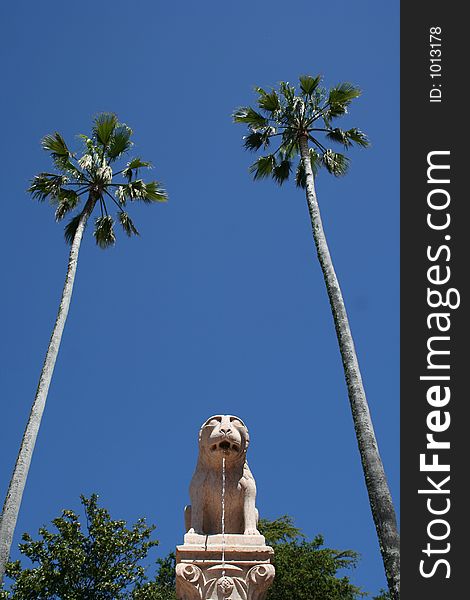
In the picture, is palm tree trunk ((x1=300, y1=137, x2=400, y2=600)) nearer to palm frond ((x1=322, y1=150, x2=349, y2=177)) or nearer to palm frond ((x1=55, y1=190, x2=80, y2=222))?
palm frond ((x1=322, y1=150, x2=349, y2=177))

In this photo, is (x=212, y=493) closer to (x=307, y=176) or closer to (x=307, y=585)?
(x=307, y=176)

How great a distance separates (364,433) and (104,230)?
10.7 meters

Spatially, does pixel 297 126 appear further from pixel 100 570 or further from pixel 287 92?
pixel 100 570

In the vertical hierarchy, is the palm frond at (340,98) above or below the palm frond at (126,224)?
above

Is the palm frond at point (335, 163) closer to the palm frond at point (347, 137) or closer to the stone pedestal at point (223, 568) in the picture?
the palm frond at point (347, 137)

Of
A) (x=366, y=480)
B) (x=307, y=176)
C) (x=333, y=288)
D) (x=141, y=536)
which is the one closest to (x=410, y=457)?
(x=366, y=480)

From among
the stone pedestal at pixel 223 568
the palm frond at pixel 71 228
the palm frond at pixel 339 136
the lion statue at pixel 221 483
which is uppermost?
the palm frond at pixel 339 136

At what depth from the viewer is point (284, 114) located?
18.7 meters

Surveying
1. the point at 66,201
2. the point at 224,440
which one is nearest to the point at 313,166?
the point at 66,201

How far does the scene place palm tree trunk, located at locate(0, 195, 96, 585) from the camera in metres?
12.0

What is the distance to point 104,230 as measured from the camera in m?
20.0

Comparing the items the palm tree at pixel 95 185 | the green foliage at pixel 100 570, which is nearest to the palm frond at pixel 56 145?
the palm tree at pixel 95 185

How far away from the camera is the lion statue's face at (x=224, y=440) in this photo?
30.3 ft

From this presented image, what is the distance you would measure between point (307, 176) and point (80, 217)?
544cm
